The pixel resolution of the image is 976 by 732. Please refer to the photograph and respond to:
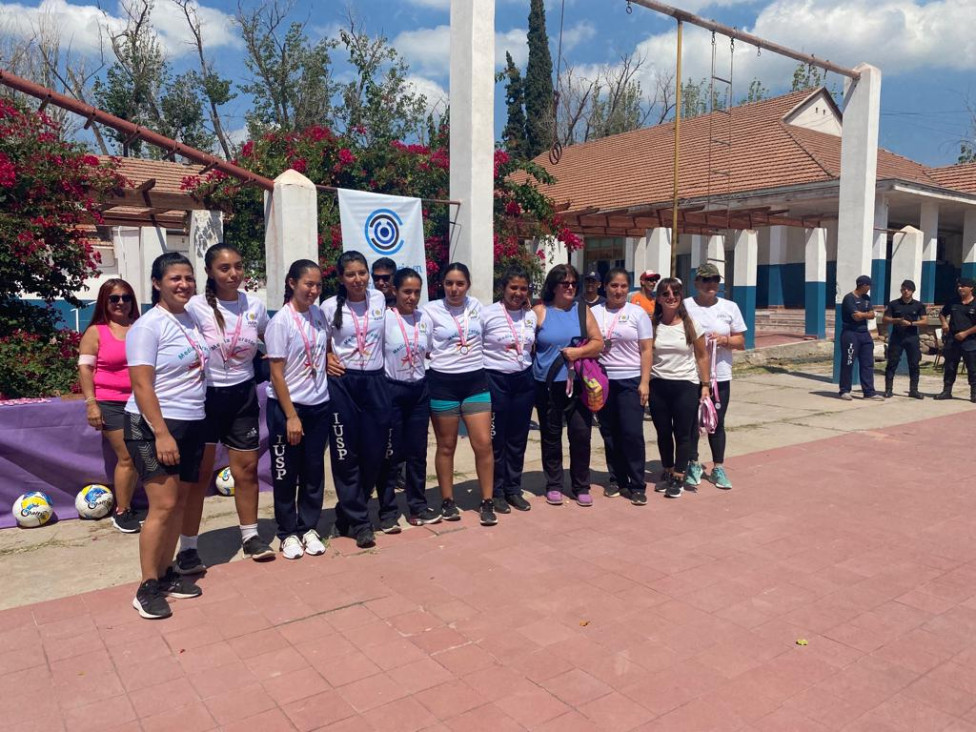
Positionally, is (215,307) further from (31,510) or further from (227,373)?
(31,510)

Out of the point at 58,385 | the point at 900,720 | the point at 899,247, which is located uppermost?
the point at 899,247

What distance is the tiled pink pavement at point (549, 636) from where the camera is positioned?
3.07m

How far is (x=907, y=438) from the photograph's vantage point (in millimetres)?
8328

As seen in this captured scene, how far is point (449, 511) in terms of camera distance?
540 centimetres

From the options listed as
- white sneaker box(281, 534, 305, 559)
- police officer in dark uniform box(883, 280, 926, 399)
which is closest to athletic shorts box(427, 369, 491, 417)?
white sneaker box(281, 534, 305, 559)

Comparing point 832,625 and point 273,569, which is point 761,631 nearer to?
point 832,625

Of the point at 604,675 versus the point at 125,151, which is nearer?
the point at 604,675

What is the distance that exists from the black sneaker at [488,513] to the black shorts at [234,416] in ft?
5.47

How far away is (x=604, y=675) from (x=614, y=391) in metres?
2.79

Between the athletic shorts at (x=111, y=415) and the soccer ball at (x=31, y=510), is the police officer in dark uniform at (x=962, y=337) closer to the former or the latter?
the athletic shorts at (x=111, y=415)

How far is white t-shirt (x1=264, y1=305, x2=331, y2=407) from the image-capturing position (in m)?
4.42

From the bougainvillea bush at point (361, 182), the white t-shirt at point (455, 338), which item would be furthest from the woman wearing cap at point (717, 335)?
the bougainvillea bush at point (361, 182)

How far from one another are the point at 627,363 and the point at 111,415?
11.7 feet

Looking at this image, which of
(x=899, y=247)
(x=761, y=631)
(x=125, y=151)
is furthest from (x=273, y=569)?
(x=125, y=151)
